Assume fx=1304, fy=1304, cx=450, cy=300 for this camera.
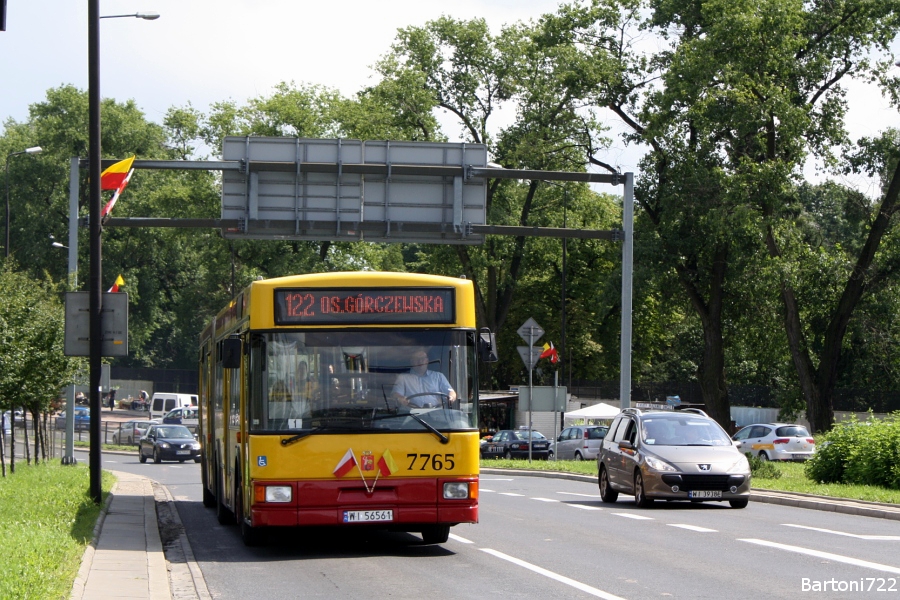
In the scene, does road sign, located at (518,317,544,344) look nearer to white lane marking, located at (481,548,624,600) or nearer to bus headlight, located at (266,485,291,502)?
white lane marking, located at (481,548,624,600)

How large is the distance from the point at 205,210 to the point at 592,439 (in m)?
24.0

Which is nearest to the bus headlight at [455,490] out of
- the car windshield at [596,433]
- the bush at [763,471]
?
the bush at [763,471]

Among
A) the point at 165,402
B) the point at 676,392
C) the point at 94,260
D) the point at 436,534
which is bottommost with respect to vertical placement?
the point at 436,534

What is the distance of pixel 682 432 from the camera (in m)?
21.2

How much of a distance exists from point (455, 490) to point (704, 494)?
319 inches

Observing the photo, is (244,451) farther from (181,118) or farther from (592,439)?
(181,118)

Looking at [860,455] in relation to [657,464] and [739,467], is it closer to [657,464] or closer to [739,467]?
[739,467]

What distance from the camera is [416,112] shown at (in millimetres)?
58000

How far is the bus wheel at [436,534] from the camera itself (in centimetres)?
1436

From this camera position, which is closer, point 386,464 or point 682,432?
point 386,464

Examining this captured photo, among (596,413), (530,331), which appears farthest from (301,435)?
(596,413)

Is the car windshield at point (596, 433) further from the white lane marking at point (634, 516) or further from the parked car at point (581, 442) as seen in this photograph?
the white lane marking at point (634, 516)

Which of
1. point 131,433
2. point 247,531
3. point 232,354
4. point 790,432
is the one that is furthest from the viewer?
point 131,433

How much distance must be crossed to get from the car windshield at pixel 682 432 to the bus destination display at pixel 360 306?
8292 mm
